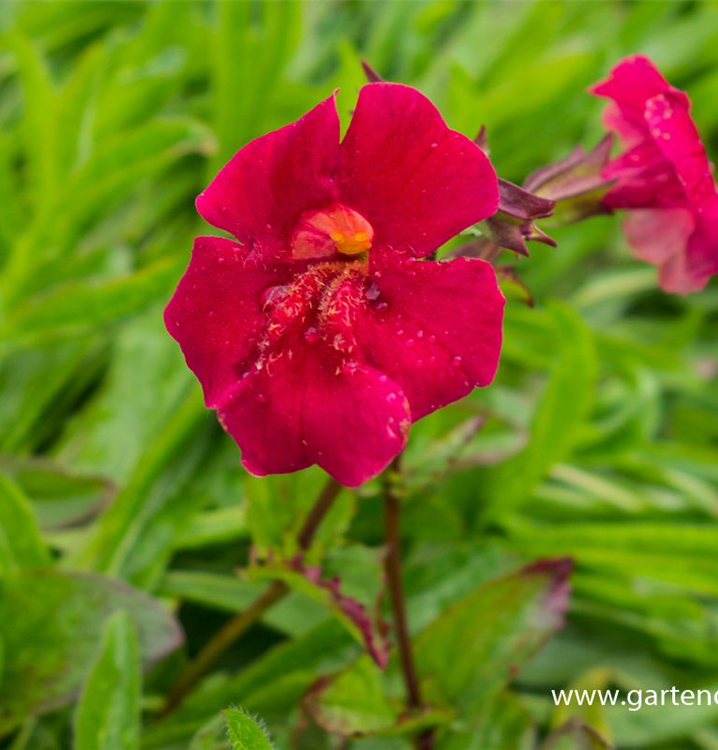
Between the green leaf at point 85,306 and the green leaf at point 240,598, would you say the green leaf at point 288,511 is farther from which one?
the green leaf at point 85,306

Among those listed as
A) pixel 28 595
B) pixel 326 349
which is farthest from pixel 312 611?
pixel 326 349

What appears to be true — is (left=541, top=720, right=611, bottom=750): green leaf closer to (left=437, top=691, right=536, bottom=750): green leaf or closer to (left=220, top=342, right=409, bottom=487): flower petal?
(left=437, top=691, right=536, bottom=750): green leaf

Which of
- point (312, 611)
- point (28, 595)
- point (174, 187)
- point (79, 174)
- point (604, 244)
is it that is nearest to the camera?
point (28, 595)

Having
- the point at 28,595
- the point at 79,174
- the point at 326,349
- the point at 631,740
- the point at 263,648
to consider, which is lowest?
the point at 631,740

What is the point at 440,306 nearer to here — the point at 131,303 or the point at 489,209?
the point at 489,209

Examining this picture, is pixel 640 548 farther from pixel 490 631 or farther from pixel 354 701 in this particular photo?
pixel 354 701

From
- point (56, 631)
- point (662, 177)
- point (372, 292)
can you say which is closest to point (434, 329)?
point (372, 292)

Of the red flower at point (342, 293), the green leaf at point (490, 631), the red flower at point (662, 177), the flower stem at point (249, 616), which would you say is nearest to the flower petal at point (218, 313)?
the red flower at point (342, 293)
